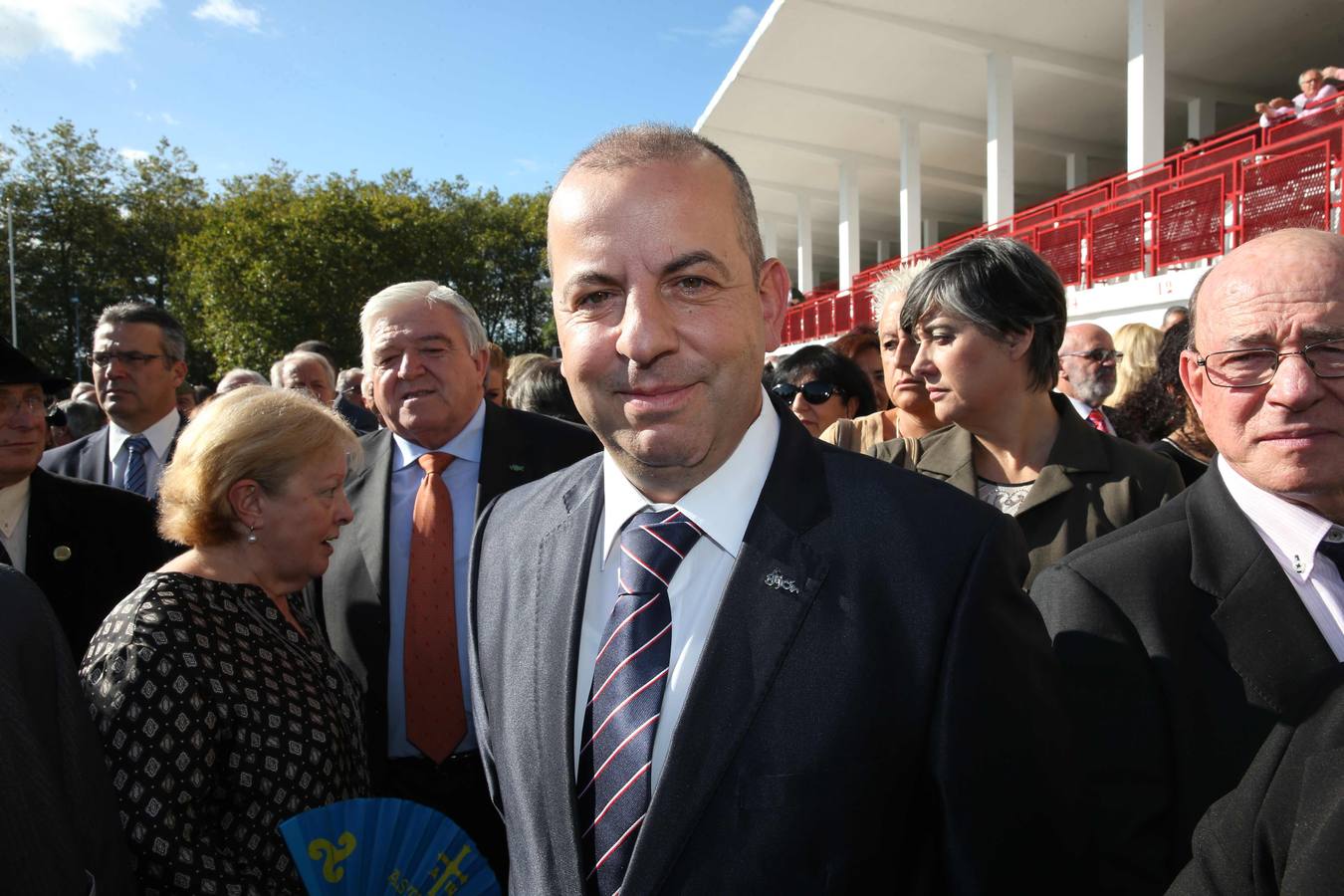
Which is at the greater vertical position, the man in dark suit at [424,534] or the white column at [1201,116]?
the white column at [1201,116]

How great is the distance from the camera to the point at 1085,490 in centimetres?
238

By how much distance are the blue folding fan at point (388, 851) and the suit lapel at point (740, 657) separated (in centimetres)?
77

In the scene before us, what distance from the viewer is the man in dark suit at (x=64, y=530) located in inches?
121

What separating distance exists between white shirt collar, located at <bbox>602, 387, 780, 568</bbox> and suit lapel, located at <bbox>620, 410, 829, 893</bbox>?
5 centimetres

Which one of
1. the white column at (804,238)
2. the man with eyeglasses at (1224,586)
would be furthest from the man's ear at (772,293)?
the white column at (804,238)

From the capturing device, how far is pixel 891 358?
329 cm

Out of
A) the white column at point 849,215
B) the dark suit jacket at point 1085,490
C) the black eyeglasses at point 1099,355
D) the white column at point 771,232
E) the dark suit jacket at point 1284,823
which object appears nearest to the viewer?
the dark suit jacket at point 1284,823

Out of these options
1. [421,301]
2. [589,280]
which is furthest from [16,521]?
[589,280]

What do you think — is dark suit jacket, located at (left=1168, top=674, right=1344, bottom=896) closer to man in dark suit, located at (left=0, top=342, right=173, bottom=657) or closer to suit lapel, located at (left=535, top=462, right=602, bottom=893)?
suit lapel, located at (left=535, top=462, right=602, bottom=893)

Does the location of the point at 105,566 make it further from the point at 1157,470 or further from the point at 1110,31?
the point at 1110,31

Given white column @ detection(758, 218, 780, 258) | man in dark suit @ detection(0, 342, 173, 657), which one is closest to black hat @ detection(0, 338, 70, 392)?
man in dark suit @ detection(0, 342, 173, 657)

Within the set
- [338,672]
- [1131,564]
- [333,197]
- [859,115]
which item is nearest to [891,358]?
[1131,564]

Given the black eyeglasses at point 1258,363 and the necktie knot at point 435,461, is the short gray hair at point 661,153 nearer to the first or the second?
the black eyeglasses at point 1258,363

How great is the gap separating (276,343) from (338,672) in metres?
28.5
